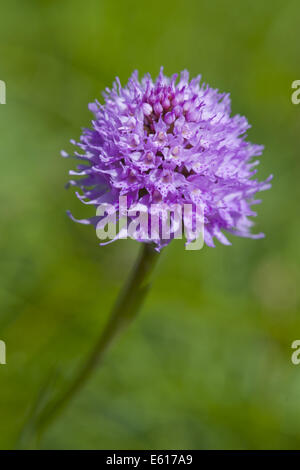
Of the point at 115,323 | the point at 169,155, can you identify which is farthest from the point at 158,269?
the point at 169,155

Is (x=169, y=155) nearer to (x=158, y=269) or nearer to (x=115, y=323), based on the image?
(x=115, y=323)

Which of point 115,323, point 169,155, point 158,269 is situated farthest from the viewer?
Answer: point 158,269

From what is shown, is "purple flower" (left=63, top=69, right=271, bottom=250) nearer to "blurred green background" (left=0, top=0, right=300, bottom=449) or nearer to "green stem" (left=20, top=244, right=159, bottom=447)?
"green stem" (left=20, top=244, right=159, bottom=447)

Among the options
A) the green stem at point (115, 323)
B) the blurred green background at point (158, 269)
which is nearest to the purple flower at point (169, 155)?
the green stem at point (115, 323)

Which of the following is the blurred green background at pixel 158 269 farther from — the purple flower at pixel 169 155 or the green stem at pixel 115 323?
the purple flower at pixel 169 155

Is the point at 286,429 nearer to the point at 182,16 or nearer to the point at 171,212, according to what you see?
the point at 171,212
